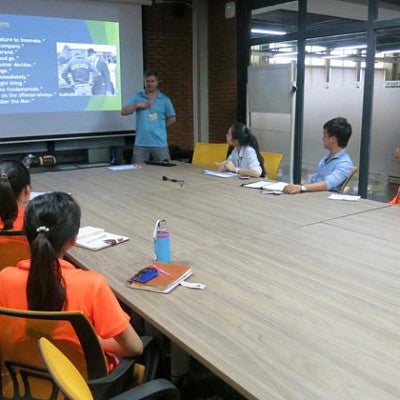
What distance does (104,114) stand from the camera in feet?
19.4

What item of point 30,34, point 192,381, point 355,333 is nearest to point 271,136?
point 30,34

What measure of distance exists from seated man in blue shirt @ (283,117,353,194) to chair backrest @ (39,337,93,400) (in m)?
2.47

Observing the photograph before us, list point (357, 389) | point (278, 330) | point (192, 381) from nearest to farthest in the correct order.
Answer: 1. point (357, 389)
2. point (278, 330)
3. point (192, 381)


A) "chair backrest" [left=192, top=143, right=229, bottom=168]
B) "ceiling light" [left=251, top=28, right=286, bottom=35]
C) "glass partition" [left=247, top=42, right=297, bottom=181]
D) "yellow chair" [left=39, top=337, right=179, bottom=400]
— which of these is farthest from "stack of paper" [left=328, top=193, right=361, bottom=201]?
"ceiling light" [left=251, top=28, right=286, bottom=35]

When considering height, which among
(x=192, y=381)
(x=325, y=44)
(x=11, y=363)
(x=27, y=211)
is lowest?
(x=192, y=381)

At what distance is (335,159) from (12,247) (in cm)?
240

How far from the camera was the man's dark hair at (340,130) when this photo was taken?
3295 millimetres

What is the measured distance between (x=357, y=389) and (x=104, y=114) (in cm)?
535

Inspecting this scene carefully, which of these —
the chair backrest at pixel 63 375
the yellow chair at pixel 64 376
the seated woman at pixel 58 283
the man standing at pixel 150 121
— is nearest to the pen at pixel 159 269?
the seated woman at pixel 58 283

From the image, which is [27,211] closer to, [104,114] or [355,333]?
[355,333]

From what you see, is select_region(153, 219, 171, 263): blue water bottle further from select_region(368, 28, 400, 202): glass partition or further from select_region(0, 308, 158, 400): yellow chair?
select_region(368, 28, 400, 202): glass partition

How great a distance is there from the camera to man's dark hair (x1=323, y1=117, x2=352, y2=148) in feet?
10.8

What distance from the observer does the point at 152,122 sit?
5.24m

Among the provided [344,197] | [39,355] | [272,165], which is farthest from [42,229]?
[272,165]
